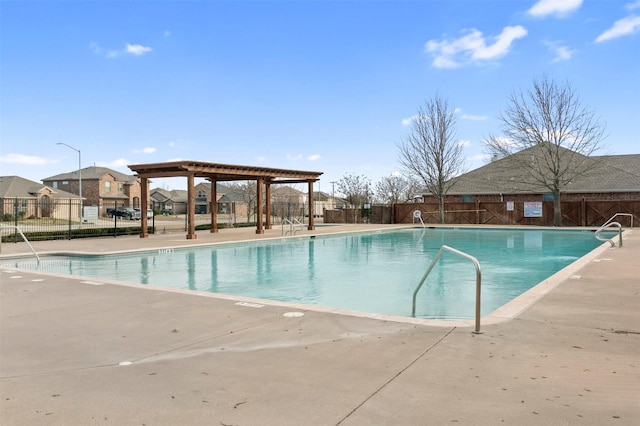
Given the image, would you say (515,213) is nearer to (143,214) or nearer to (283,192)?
(143,214)

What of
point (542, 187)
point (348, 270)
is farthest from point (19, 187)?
point (542, 187)

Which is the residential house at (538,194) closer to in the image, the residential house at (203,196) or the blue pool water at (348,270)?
the blue pool water at (348,270)

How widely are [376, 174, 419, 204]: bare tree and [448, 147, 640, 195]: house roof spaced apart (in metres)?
12.2

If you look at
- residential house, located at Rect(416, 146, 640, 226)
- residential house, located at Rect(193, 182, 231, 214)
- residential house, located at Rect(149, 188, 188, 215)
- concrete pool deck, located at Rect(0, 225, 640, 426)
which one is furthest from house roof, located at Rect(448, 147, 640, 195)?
residential house, located at Rect(193, 182, 231, 214)

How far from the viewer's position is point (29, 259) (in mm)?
13961

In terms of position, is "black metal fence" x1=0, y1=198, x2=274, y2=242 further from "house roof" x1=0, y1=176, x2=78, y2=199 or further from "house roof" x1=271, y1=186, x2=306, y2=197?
"house roof" x1=271, y1=186, x2=306, y2=197

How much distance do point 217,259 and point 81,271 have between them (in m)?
4.03

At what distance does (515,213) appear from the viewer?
31688 millimetres

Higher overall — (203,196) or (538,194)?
(203,196)

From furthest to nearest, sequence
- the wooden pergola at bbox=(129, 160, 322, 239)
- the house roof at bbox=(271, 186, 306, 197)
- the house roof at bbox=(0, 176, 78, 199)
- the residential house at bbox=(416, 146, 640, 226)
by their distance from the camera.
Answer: the house roof at bbox=(271, 186, 306, 197)
the house roof at bbox=(0, 176, 78, 199)
the residential house at bbox=(416, 146, 640, 226)
the wooden pergola at bbox=(129, 160, 322, 239)

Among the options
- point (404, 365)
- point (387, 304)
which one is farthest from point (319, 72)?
point (404, 365)

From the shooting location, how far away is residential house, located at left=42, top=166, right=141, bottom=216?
187 feet

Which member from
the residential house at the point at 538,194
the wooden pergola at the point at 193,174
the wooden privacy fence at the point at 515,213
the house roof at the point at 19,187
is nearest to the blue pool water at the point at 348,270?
the wooden pergola at the point at 193,174

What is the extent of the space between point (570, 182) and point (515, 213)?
13.0ft
